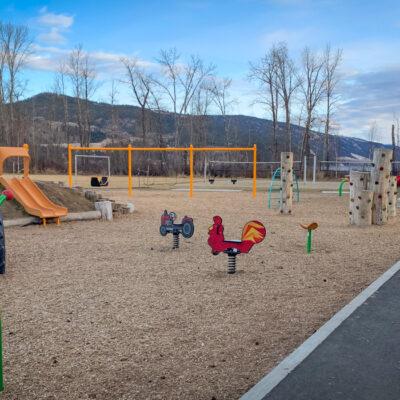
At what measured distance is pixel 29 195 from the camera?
11.3 meters

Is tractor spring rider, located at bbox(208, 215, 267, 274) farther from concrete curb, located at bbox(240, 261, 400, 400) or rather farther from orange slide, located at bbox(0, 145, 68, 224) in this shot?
orange slide, located at bbox(0, 145, 68, 224)

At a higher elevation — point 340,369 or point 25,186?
point 25,186

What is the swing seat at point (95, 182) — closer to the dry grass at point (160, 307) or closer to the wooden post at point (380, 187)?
the dry grass at point (160, 307)

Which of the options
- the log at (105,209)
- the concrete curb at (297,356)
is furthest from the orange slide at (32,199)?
the concrete curb at (297,356)

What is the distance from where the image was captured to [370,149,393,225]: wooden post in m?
10.9

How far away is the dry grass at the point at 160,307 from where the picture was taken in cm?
332

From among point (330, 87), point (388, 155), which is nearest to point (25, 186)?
point (388, 155)

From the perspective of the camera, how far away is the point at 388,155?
11.1 meters

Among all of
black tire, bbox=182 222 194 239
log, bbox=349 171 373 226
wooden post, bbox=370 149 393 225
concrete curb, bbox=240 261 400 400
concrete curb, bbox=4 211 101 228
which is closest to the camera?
concrete curb, bbox=240 261 400 400

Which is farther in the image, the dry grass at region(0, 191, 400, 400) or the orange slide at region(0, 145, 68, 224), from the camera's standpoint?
the orange slide at region(0, 145, 68, 224)

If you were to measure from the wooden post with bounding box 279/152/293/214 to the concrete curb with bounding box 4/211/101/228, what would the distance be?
4648 mm

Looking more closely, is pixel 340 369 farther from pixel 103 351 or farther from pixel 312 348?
pixel 103 351

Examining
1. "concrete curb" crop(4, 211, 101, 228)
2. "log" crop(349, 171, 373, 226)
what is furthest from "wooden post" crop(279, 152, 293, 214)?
"concrete curb" crop(4, 211, 101, 228)

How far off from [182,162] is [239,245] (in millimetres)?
38304
